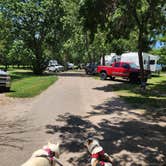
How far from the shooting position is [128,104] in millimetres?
13719

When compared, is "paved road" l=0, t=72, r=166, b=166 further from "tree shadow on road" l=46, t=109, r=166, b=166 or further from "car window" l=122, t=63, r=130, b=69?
"car window" l=122, t=63, r=130, b=69

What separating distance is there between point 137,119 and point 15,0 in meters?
32.7

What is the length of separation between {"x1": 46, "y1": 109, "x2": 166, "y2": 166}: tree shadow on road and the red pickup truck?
57.4 ft

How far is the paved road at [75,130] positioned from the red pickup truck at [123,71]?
14732mm

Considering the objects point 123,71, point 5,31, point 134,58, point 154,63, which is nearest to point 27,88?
point 123,71

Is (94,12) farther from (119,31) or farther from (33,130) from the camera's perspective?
(33,130)

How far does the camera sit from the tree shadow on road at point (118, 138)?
20.7 ft

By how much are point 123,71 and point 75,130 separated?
67.1ft

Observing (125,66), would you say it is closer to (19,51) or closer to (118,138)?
(19,51)

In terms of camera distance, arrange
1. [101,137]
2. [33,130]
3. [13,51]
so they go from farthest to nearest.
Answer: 1. [13,51]
2. [33,130]
3. [101,137]

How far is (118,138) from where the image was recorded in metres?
7.77

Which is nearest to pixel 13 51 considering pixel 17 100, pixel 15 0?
pixel 15 0

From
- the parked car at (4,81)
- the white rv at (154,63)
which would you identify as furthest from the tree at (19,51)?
the parked car at (4,81)

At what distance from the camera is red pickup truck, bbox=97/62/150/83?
2761cm
